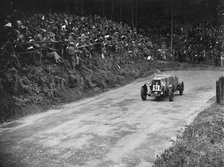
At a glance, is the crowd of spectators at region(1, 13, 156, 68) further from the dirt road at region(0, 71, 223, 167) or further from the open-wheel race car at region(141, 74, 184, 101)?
the open-wheel race car at region(141, 74, 184, 101)

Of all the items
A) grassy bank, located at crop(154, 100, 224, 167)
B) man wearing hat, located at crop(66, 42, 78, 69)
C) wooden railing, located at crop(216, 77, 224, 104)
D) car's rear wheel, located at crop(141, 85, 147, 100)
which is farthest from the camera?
man wearing hat, located at crop(66, 42, 78, 69)

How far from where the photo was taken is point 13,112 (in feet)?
52.3

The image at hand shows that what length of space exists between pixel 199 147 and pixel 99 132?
4044mm

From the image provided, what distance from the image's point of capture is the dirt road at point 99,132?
10617 millimetres

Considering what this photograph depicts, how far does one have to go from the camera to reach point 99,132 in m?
13.4

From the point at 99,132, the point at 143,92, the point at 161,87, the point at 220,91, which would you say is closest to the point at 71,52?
the point at 143,92

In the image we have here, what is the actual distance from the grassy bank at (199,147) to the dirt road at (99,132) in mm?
510

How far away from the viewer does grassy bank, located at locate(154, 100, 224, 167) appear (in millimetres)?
9898

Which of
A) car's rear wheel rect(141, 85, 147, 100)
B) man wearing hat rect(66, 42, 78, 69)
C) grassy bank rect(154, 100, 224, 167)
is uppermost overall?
man wearing hat rect(66, 42, 78, 69)

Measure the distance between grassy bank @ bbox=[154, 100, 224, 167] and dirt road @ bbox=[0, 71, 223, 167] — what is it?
510 millimetres

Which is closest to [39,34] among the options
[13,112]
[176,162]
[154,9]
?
[13,112]

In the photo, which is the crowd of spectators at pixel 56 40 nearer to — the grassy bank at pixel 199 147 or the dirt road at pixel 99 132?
the dirt road at pixel 99 132

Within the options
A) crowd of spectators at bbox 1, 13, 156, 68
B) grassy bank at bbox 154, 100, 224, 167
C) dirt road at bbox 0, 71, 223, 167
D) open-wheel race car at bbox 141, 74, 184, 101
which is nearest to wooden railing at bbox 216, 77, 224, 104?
dirt road at bbox 0, 71, 223, 167

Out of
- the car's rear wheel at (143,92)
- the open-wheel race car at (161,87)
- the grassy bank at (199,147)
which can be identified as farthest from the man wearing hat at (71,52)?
the grassy bank at (199,147)
